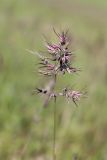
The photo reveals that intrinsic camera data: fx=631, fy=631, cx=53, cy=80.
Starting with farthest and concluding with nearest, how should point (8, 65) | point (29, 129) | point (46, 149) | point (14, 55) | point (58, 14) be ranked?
point (58, 14), point (14, 55), point (8, 65), point (29, 129), point (46, 149)

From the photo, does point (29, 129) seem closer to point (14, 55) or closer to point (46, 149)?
point (46, 149)

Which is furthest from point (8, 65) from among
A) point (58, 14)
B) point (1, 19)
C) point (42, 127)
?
point (58, 14)

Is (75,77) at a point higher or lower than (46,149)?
higher

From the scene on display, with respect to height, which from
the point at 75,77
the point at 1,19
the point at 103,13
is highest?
the point at 103,13

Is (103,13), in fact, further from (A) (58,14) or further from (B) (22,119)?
(B) (22,119)

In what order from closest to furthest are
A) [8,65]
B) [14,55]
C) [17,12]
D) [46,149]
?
[46,149]
[8,65]
[14,55]
[17,12]

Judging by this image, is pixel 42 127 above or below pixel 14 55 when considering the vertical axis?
below

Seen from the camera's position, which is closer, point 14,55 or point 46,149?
point 46,149

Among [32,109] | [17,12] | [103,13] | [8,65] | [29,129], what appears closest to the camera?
[29,129]

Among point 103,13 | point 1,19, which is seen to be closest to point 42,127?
point 1,19
